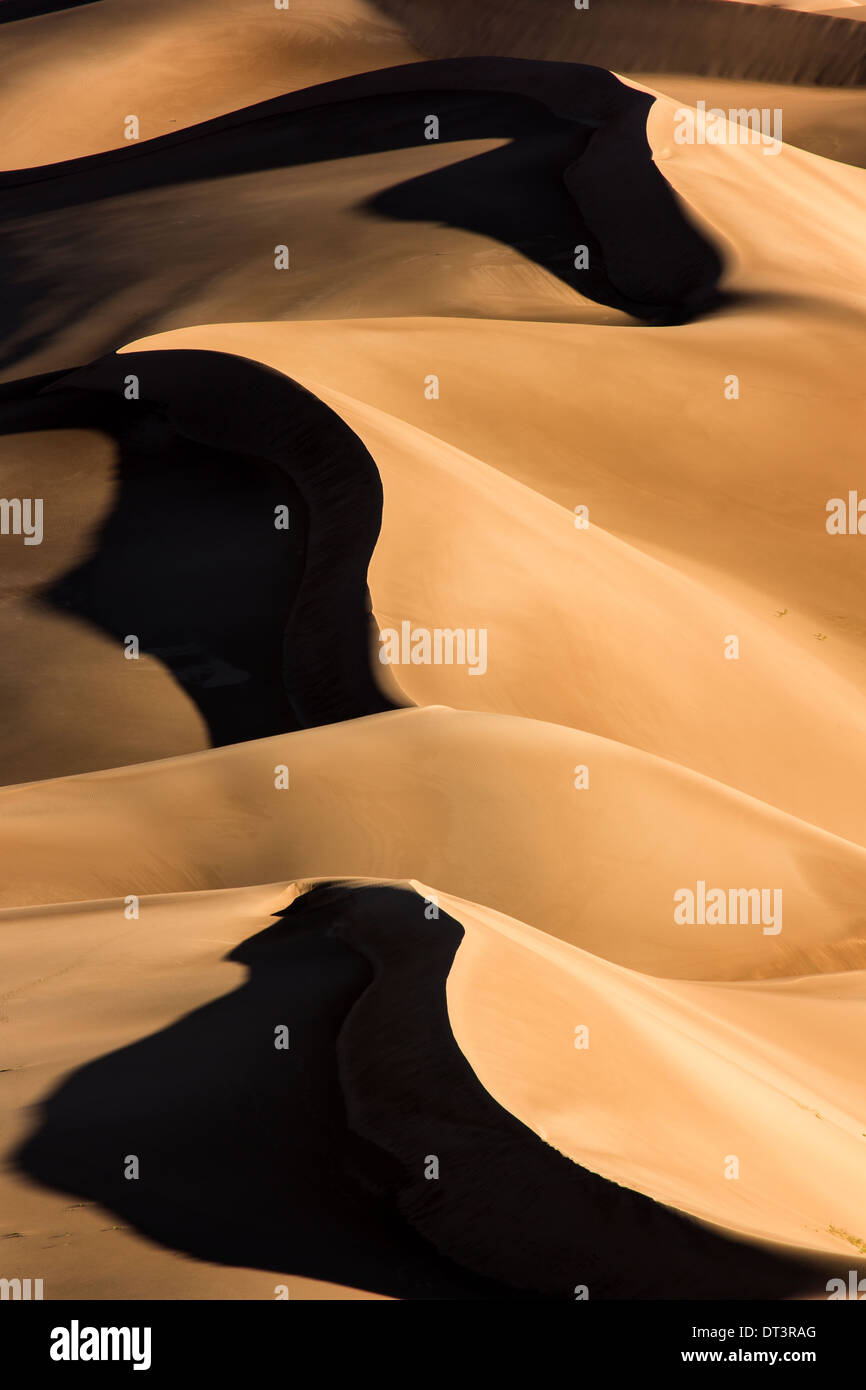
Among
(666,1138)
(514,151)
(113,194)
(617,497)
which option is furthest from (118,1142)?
(113,194)

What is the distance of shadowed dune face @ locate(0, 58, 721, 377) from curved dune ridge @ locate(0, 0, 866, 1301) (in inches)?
2.5

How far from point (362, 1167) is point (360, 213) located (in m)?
12.0

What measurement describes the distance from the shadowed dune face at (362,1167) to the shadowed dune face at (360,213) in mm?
9267

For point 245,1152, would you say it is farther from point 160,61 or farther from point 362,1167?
point 160,61

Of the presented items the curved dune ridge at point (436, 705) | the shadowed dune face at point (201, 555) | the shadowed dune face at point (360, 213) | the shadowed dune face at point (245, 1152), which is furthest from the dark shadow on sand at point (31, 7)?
the shadowed dune face at point (245, 1152)

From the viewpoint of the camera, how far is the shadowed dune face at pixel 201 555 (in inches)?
270

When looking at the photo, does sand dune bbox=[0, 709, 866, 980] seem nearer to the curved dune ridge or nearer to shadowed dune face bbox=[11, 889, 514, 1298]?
the curved dune ridge

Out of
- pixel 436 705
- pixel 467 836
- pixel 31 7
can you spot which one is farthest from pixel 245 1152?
pixel 31 7

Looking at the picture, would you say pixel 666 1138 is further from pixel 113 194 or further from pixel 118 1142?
pixel 113 194

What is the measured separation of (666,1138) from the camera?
317 centimetres

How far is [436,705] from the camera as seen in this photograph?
6355 mm

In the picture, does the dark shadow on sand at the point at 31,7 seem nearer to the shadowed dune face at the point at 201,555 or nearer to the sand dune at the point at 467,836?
the shadowed dune face at the point at 201,555

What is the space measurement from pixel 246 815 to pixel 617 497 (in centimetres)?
548
